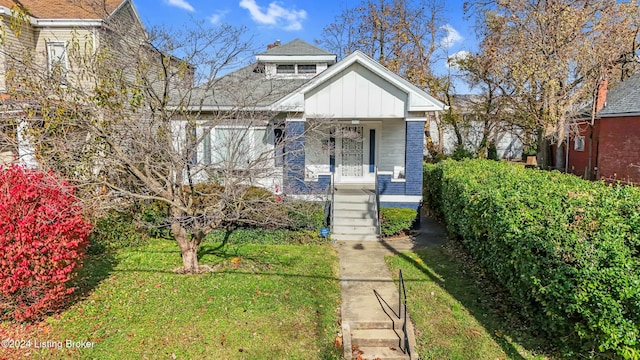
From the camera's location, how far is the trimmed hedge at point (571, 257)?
4.17 meters

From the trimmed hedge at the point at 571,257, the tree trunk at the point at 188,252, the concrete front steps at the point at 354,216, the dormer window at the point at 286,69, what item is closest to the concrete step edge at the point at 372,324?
the trimmed hedge at the point at 571,257

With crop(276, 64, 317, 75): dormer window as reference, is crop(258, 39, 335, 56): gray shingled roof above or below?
above

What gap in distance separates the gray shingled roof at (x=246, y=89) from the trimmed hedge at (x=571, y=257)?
672 cm

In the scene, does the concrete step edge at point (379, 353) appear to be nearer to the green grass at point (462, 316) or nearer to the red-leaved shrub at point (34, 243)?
the green grass at point (462, 316)

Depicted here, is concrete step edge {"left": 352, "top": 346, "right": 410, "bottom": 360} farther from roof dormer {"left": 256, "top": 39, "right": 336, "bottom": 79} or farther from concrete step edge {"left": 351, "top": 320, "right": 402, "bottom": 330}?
roof dormer {"left": 256, "top": 39, "right": 336, "bottom": 79}

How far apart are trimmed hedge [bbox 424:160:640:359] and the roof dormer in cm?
1151

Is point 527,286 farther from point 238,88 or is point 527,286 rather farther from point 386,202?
point 238,88

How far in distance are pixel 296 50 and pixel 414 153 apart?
786 centimetres

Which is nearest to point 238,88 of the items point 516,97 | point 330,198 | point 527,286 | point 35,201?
point 330,198

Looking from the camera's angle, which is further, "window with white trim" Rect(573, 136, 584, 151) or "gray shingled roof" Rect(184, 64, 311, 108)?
"window with white trim" Rect(573, 136, 584, 151)

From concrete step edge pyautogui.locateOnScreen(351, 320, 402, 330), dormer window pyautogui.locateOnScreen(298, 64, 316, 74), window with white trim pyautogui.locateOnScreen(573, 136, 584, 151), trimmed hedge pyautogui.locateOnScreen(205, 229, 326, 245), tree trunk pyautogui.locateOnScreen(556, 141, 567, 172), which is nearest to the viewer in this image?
concrete step edge pyautogui.locateOnScreen(351, 320, 402, 330)

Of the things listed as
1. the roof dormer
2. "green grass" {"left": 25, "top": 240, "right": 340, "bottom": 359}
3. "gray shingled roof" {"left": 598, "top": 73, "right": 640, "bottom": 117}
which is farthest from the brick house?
"green grass" {"left": 25, "top": 240, "right": 340, "bottom": 359}

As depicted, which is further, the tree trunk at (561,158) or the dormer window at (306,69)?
the tree trunk at (561,158)

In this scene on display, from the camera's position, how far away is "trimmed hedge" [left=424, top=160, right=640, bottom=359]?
164 inches
